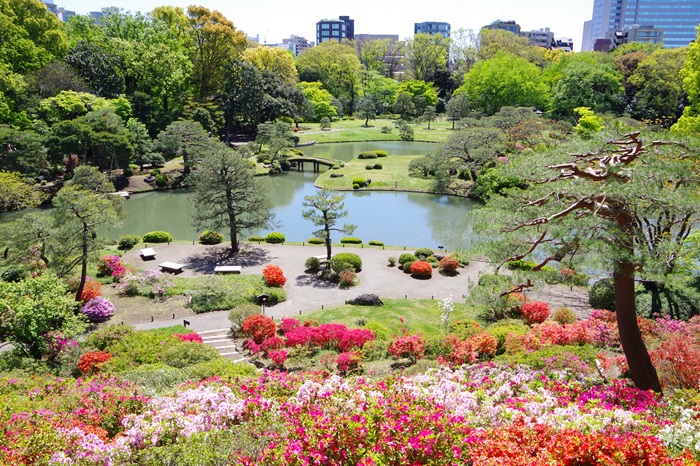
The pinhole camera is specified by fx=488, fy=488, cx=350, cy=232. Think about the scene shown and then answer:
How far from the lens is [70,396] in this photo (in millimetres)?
10086

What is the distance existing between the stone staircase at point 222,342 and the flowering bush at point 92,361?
3.63 metres

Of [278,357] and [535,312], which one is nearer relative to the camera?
[278,357]

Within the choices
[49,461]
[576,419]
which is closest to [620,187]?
[576,419]

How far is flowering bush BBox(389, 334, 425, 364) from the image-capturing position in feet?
49.7

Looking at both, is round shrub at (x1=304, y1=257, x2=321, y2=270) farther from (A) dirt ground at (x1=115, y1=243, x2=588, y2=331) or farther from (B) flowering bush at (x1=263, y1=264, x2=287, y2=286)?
(B) flowering bush at (x1=263, y1=264, x2=287, y2=286)

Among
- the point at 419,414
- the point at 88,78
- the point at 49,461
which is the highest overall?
the point at 88,78

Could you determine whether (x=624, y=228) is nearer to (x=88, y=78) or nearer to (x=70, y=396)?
(x=70, y=396)

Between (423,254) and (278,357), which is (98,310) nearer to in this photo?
(278,357)

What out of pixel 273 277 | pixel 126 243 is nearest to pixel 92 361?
pixel 273 277

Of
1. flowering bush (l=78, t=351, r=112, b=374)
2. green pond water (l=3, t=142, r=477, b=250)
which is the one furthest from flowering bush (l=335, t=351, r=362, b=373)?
green pond water (l=3, t=142, r=477, b=250)

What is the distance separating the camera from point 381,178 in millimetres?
48469

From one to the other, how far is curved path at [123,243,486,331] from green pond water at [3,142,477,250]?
2561 mm

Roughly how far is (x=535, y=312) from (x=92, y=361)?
1552 centimetres

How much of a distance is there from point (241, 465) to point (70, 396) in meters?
5.50
